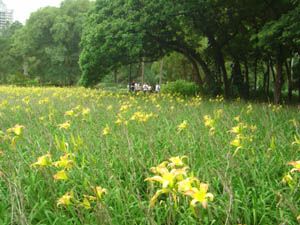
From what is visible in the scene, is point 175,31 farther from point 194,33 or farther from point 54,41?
point 54,41

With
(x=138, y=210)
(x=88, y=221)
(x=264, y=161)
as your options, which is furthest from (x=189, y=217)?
(x=264, y=161)

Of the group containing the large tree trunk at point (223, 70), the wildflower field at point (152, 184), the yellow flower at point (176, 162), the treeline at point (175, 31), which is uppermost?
the treeline at point (175, 31)

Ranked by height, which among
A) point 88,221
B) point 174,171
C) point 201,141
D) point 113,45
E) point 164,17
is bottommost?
point 88,221

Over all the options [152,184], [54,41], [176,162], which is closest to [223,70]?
[152,184]

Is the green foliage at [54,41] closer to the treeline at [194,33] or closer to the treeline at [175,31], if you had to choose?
the treeline at [194,33]

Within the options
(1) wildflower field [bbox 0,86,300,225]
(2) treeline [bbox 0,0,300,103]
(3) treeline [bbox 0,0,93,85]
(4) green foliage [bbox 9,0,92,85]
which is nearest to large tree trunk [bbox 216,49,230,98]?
(2) treeline [bbox 0,0,300,103]

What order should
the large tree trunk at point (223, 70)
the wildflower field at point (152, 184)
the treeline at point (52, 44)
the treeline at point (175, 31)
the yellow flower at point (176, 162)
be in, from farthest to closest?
the treeline at point (52, 44) < the large tree trunk at point (223, 70) < the treeline at point (175, 31) < the wildflower field at point (152, 184) < the yellow flower at point (176, 162)

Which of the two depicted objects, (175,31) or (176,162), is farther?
(175,31)

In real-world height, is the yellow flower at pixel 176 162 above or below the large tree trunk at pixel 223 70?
below

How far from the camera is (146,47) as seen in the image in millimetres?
14445

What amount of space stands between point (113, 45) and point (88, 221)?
10.8 m

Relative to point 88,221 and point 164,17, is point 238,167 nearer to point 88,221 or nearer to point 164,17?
point 88,221

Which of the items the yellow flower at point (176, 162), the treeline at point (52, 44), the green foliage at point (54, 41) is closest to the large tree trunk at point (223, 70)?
the yellow flower at point (176, 162)

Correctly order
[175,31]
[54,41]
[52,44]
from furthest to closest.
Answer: [52,44] < [54,41] < [175,31]
